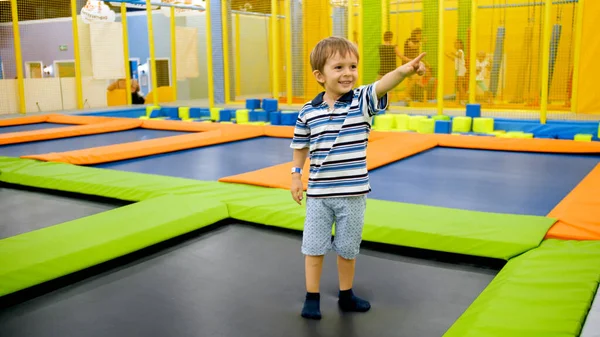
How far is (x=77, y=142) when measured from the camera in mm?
5953

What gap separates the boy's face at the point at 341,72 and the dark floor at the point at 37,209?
1.96m

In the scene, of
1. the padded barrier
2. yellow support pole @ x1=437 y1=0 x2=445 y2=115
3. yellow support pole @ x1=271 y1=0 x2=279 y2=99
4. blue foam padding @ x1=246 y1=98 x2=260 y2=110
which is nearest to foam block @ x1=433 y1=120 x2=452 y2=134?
yellow support pole @ x1=437 y1=0 x2=445 y2=115

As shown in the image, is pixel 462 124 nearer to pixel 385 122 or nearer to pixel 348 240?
pixel 385 122

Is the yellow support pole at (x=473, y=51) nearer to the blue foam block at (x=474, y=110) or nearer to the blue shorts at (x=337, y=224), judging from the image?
the blue foam block at (x=474, y=110)

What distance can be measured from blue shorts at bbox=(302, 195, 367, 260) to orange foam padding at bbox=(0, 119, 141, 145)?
5.23 m

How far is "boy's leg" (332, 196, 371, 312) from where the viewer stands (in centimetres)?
176

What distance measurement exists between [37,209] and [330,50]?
2.41 m

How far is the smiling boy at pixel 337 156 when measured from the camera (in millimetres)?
1714

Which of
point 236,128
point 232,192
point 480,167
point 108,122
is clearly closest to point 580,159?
point 480,167

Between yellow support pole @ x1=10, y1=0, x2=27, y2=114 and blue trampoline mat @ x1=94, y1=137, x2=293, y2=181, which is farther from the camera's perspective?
yellow support pole @ x1=10, y1=0, x2=27, y2=114

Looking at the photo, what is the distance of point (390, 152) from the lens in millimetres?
4516

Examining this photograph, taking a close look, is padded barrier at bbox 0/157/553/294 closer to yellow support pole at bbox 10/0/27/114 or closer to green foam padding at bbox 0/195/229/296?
green foam padding at bbox 0/195/229/296

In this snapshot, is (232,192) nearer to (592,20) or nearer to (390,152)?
(390,152)

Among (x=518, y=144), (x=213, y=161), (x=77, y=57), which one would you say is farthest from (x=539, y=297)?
(x=77, y=57)
